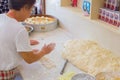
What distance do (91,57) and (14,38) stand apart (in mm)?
480

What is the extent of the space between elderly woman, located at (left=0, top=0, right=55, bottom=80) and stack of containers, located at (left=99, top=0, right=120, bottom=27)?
0.50m

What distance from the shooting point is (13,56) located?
1.15 metres

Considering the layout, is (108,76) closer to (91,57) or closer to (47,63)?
(91,57)

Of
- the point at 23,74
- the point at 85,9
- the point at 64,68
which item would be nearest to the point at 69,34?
the point at 85,9

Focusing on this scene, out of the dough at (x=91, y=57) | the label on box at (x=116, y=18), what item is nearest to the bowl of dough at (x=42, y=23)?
the dough at (x=91, y=57)

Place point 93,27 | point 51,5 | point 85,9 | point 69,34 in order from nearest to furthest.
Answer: point 93,27, point 85,9, point 69,34, point 51,5

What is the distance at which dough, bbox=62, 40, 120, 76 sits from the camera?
3.78ft

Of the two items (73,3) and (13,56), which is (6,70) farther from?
(73,3)

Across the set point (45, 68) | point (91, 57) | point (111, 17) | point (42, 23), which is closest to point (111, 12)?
point (111, 17)

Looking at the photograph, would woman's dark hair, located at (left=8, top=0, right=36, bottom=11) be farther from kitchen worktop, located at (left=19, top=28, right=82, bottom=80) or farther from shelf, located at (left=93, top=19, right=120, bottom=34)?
shelf, located at (left=93, top=19, right=120, bottom=34)

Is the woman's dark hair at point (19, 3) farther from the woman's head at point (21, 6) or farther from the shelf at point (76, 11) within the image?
the shelf at point (76, 11)

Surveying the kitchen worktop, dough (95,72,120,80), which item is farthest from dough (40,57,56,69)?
dough (95,72,120,80)

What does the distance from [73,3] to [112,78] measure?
968 mm

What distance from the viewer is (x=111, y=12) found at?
1.31 metres
